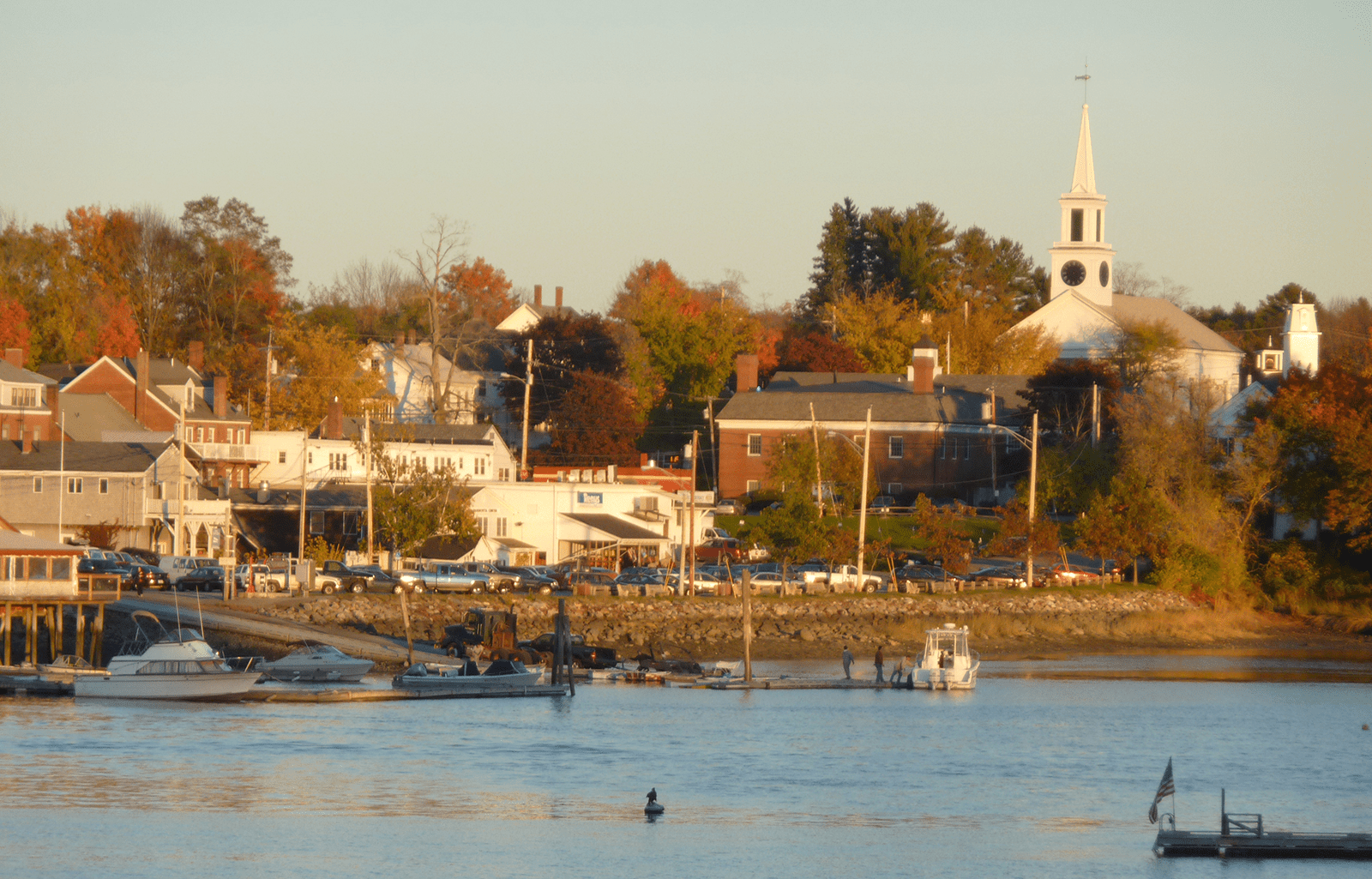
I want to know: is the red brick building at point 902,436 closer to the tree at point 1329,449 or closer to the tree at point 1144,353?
the tree at point 1144,353

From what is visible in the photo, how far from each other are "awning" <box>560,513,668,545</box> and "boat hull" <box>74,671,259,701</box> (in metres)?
30.8

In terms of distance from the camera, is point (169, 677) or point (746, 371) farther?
point (746, 371)

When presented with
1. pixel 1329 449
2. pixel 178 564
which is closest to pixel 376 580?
pixel 178 564

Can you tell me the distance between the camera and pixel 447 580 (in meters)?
72.1

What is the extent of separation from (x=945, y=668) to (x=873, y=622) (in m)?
12.6

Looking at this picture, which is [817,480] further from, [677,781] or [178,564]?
[677,781]

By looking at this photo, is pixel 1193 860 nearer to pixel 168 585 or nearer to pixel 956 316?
pixel 168 585

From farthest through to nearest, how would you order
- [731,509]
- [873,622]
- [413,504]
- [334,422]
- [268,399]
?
[268,399] < [334,422] < [731,509] < [413,504] < [873,622]

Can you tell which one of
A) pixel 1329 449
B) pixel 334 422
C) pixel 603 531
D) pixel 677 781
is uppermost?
pixel 334 422

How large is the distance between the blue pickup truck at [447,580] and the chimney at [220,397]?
2852cm

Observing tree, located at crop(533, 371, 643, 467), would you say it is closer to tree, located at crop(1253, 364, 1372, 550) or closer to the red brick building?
the red brick building

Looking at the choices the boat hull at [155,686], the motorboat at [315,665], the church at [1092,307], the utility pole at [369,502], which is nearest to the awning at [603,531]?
the utility pole at [369,502]

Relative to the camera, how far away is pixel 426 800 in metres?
40.0

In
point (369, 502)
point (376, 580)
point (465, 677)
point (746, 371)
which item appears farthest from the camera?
point (746, 371)
